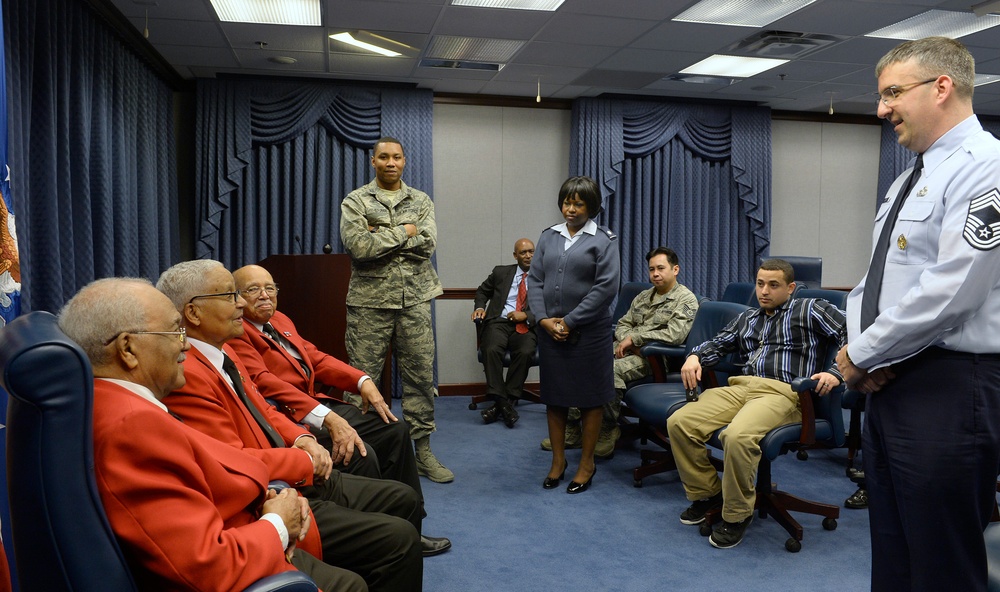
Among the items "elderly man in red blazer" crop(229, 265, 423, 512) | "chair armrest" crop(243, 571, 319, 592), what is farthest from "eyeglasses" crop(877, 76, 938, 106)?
"elderly man in red blazer" crop(229, 265, 423, 512)

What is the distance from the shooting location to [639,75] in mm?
5086

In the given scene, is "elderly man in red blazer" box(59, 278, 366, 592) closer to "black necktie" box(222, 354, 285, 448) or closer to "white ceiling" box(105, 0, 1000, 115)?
"black necktie" box(222, 354, 285, 448)

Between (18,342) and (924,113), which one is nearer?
(18,342)

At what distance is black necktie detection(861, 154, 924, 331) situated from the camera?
155 centimetres

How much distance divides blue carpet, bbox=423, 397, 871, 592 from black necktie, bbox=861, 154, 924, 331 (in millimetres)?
1246

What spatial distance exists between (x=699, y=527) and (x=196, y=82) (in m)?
4.50

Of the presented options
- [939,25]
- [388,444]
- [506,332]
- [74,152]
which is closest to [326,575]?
[388,444]

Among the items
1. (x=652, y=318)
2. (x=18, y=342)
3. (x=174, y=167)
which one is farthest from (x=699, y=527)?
(x=174, y=167)

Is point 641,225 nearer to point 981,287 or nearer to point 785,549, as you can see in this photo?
point 785,549

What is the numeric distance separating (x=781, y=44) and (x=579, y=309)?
2360 mm

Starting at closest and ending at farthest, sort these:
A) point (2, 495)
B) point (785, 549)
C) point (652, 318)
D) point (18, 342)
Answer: point (18, 342) → point (2, 495) → point (785, 549) → point (652, 318)

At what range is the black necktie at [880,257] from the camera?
155cm

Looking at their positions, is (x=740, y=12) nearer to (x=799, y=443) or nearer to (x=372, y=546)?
(x=799, y=443)

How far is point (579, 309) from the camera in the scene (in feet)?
10.2
